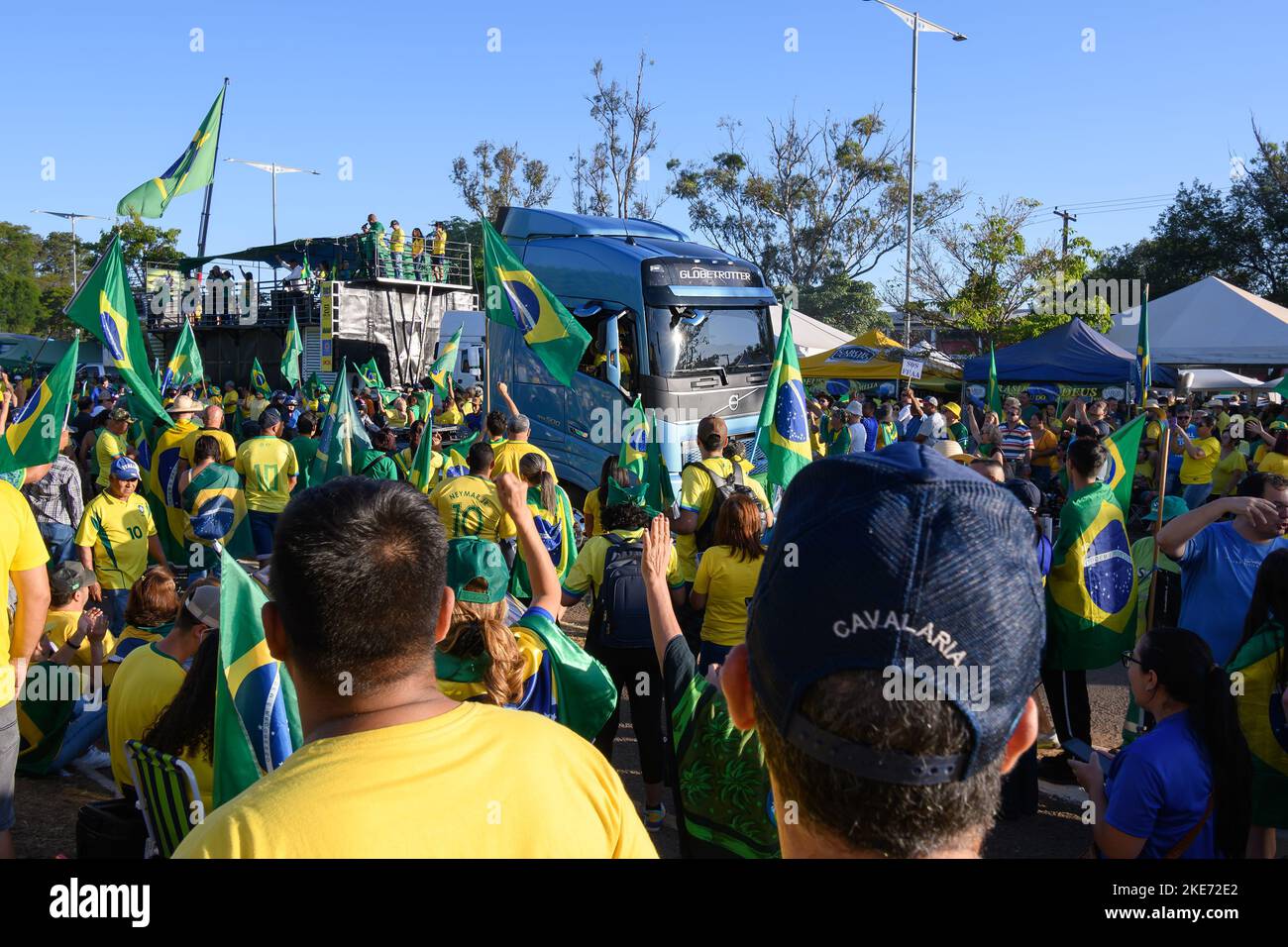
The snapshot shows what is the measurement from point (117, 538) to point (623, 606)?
165 inches

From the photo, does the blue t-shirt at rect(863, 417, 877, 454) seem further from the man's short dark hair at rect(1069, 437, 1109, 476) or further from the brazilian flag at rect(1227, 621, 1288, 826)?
the brazilian flag at rect(1227, 621, 1288, 826)

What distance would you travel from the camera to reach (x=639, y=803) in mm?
5633

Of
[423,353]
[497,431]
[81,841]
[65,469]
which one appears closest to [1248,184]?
[423,353]

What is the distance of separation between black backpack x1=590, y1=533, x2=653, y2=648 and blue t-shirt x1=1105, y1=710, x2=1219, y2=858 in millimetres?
2503

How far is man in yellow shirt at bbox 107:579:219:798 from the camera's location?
11.6ft

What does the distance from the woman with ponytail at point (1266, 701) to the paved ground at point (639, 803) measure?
3.77 ft

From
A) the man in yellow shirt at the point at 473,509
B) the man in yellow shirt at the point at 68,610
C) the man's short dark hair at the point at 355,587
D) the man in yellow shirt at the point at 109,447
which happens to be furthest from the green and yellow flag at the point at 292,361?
the man's short dark hair at the point at 355,587

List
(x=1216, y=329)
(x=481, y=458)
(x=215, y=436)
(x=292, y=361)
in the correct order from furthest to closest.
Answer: (x=1216, y=329)
(x=292, y=361)
(x=215, y=436)
(x=481, y=458)

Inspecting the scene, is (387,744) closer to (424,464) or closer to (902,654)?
(902,654)

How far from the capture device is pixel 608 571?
5.28 m

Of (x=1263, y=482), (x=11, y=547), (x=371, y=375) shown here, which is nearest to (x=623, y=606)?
(x=11, y=547)

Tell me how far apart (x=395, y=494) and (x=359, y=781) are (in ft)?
1.94

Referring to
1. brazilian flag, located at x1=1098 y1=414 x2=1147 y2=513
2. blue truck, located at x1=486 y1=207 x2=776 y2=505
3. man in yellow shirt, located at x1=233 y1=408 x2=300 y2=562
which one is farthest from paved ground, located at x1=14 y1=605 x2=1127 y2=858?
blue truck, located at x1=486 y1=207 x2=776 y2=505

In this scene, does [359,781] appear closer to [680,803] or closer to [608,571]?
[680,803]
